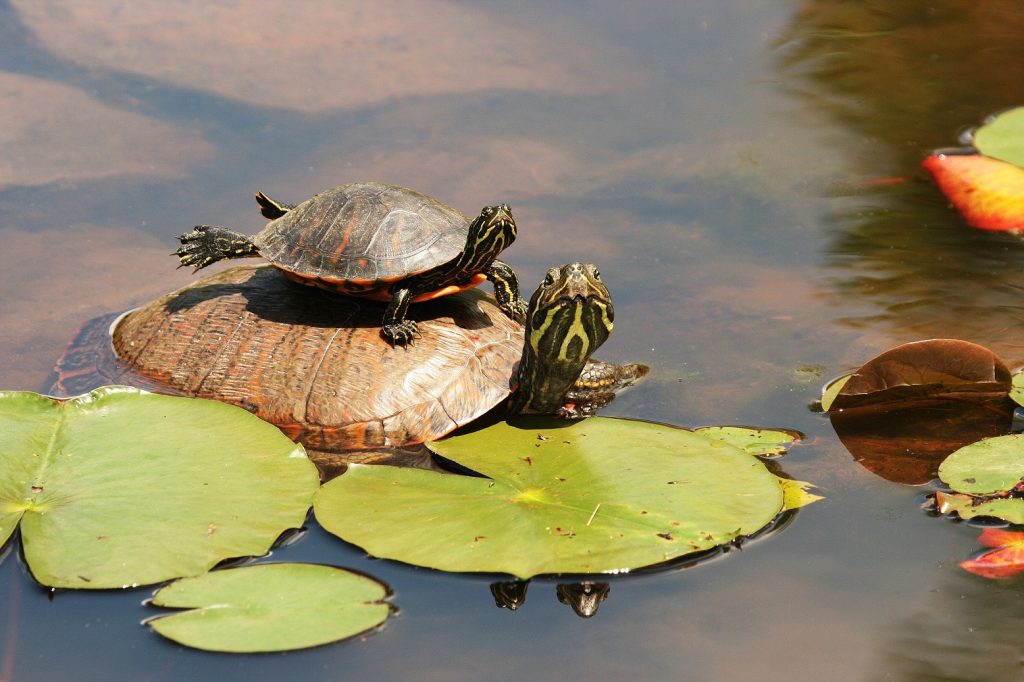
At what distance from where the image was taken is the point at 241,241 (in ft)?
14.6

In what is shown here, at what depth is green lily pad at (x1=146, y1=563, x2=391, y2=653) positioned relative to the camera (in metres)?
2.89

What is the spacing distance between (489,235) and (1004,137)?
417 cm

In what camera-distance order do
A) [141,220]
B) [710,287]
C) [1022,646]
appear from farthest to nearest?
[141,220], [710,287], [1022,646]

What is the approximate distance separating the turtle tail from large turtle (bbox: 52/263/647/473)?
23 cm

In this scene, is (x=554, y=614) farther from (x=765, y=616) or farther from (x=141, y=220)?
(x=141, y=220)

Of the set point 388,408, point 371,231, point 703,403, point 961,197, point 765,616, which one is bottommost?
point 765,616

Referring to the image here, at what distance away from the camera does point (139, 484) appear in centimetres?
346

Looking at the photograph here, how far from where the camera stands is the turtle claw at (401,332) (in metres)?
4.26

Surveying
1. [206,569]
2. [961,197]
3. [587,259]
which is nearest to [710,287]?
[587,259]

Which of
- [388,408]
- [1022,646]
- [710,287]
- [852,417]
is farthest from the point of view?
[710,287]

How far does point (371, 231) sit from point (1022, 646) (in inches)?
104

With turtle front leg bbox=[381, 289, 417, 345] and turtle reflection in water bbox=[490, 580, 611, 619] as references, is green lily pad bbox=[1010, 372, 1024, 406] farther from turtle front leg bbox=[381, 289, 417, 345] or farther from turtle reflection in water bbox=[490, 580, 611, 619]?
turtle front leg bbox=[381, 289, 417, 345]

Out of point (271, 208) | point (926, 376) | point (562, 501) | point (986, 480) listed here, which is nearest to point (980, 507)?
point (986, 480)

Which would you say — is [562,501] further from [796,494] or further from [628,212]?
[628,212]
